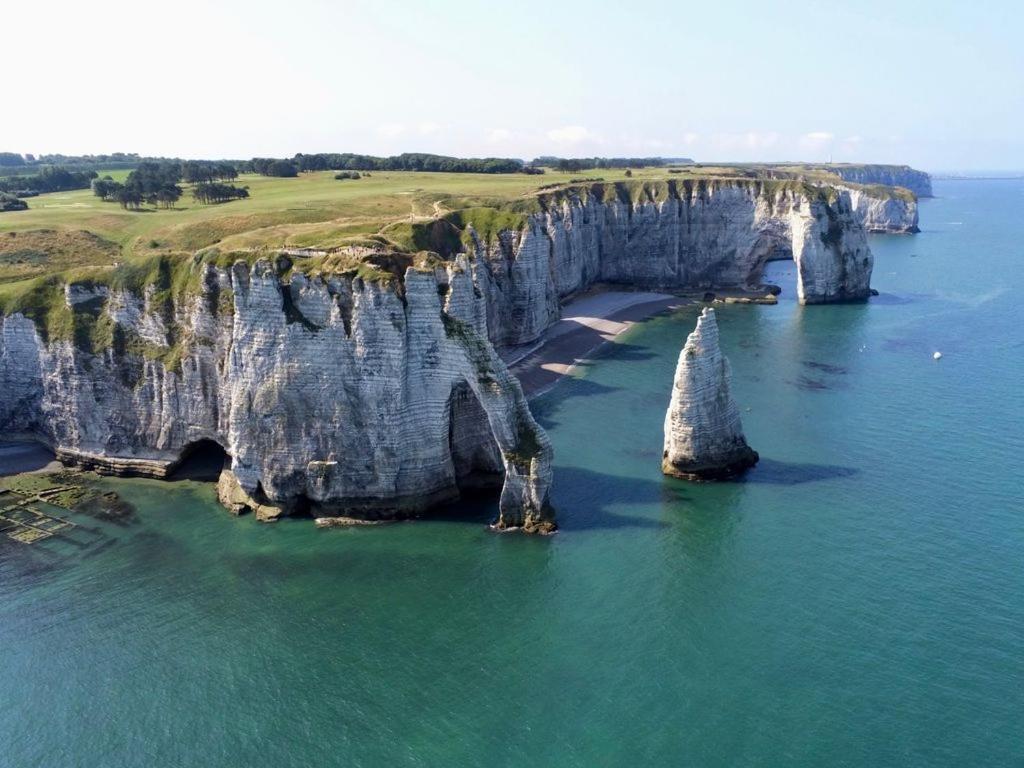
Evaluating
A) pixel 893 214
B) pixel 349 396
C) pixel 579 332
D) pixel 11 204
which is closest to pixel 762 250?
pixel 579 332

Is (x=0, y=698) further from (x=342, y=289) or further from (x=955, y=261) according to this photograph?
(x=955, y=261)

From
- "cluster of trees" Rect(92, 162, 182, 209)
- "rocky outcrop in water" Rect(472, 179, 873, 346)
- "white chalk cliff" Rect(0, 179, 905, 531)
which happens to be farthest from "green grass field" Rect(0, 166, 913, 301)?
"rocky outcrop in water" Rect(472, 179, 873, 346)

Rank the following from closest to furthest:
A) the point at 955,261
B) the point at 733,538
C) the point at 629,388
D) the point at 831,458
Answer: the point at 733,538
the point at 831,458
the point at 629,388
the point at 955,261

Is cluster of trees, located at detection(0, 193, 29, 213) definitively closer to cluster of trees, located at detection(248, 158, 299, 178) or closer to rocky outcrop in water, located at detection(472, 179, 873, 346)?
cluster of trees, located at detection(248, 158, 299, 178)

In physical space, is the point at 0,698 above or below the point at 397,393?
below

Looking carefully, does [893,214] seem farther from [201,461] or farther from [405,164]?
[201,461]

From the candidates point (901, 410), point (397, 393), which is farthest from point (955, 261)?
point (397, 393)

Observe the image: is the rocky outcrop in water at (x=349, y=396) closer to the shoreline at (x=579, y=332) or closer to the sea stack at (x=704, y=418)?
the sea stack at (x=704, y=418)

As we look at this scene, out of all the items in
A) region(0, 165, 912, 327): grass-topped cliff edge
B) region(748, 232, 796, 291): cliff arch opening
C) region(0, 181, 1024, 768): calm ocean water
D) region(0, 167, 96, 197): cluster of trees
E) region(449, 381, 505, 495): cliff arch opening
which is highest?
region(0, 167, 96, 197): cluster of trees
